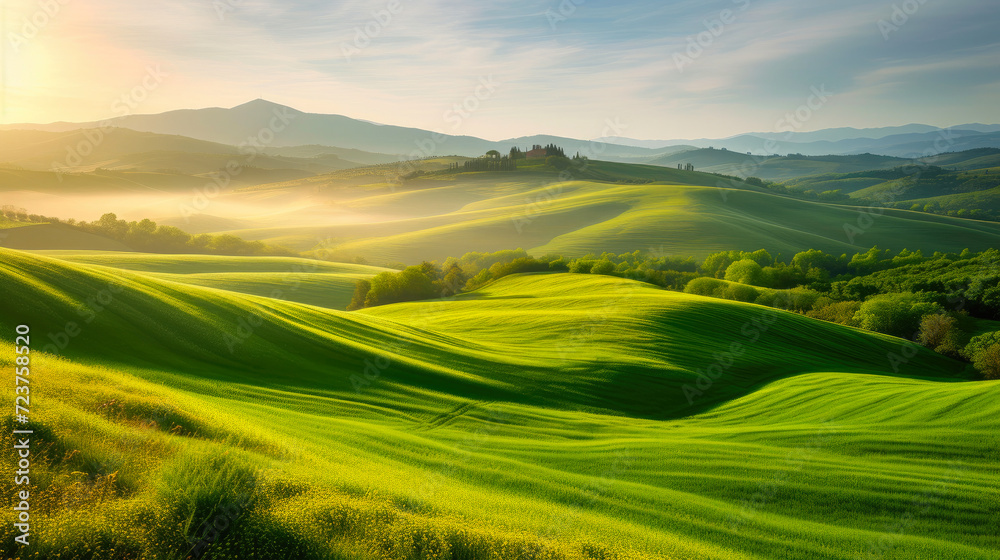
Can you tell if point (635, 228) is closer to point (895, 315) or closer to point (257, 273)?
point (895, 315)

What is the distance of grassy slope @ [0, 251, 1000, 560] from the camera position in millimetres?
8172

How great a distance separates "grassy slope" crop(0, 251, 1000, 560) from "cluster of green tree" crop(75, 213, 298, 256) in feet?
291

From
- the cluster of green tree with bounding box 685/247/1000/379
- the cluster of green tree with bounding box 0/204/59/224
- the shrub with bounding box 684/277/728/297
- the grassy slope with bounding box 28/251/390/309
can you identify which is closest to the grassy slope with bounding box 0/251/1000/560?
the cluster of green tree with bounding box 685/247/1000/379

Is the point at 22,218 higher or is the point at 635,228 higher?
the point at 22,218

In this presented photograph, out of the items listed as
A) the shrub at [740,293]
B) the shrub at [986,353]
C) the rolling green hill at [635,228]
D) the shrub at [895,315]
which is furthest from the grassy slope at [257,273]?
the shrub at [986,353]

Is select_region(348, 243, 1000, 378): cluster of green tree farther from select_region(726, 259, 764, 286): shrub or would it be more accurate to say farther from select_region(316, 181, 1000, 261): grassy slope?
select_region(316, 181, 1000, 261): grassy slope

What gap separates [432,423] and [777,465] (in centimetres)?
1104

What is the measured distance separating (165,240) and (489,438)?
4339 inches

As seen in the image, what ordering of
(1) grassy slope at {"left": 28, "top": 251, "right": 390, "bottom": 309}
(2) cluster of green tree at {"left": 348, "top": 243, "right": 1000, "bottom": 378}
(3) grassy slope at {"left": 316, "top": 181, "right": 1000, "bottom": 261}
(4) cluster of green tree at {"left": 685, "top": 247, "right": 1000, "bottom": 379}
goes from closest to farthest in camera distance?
(4) cluster of green tree at {"left": 685, "top": 247, "right": 1000, "bottom": 379}, (2) cluster of green tree at {"left": 348, "top": 243, "right": 1000, "bottom": 378}, (1) grassy slope at {"left": 28, "top": 251, "right": 390, "bottom": 309}, (3) grassy slope at {"left": 316, "top": 181, "right": 1000, "bottom": 261}

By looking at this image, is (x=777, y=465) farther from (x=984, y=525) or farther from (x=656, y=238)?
(x=656, y=238)

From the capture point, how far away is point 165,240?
339 ft

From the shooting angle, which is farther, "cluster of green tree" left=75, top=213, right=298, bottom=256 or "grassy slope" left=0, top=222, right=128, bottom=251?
"cluster of green tree" left=75, top=213, right=298, bottom=256

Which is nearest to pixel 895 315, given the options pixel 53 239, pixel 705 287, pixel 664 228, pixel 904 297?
pixel 904 297

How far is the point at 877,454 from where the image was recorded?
1638 cm
